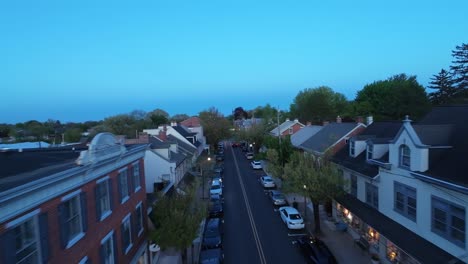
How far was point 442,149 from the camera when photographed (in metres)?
17.9

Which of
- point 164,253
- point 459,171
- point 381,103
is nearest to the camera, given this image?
point 459,171

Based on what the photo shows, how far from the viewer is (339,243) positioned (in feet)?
81.3

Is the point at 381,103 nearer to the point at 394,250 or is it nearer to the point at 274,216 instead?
the point at 274,216

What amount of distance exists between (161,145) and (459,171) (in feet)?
93.2

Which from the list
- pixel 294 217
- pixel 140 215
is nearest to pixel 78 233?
pixel 140 215

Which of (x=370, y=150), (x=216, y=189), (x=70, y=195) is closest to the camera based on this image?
(x=70, y=195)

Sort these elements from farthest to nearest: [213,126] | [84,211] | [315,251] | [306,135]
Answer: [213,126]
[306,135]
[315,251]
[84,211]

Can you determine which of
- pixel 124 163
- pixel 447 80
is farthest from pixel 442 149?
pixel 447 80

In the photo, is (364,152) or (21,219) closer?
(21,219)

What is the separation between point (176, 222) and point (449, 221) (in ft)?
44.2

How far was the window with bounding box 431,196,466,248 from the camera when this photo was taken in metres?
14.6

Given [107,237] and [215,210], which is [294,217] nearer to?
[215,210]

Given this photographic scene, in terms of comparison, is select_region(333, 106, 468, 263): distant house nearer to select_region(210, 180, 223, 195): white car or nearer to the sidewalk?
the sidewalk

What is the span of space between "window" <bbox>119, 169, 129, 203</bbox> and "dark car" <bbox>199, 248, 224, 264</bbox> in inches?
233
